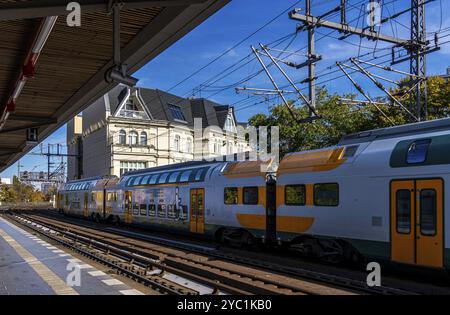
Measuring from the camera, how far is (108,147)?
53344 millimetres

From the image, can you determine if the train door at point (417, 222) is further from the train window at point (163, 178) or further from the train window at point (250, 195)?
the train window at point (163, 178)

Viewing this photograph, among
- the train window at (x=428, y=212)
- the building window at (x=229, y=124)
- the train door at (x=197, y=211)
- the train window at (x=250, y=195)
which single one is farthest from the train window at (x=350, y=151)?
the building window at (x=229, y=124)

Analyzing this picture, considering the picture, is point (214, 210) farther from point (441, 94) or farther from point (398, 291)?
point (441, 94)

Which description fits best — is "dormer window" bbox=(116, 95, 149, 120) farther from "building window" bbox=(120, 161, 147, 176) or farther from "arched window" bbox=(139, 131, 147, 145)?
"building window" bbox=(120, 161, 147, 176)

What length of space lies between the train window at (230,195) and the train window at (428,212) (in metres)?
7.75

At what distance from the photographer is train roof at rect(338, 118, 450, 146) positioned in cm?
1064

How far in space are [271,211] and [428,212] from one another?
19.7 ft

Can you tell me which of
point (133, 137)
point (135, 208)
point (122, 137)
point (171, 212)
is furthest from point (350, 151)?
point (133, 137)


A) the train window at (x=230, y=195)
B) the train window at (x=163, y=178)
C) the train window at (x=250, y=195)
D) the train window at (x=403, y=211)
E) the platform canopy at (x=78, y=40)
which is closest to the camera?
the platform canopy at (x=78, y=40)

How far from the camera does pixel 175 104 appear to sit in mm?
61406

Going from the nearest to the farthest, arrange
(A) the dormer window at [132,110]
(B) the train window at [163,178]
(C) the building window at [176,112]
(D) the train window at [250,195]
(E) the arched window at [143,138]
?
(D) the train window at [250,195] → (B) the train window at [163,178] → (E) the arched window at [143,138] → (A) the dormer window at [132,110] → (C) the building window at [176,112]

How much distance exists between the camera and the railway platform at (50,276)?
32.0 feet

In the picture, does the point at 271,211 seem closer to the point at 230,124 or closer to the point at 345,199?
the point at 345,199

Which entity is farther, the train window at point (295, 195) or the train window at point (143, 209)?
the train window at point (143, 209)
